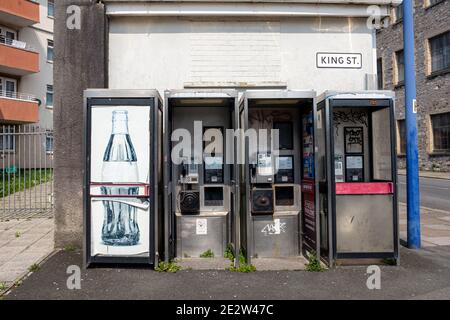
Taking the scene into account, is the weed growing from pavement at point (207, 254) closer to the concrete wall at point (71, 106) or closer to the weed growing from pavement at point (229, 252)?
the weed growing from pavement at point (229, 252)

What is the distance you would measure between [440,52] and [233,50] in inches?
821

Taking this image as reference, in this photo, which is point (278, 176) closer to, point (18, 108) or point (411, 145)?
point (411, 145)

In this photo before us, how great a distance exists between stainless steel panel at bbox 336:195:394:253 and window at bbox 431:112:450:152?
1978 centimetres

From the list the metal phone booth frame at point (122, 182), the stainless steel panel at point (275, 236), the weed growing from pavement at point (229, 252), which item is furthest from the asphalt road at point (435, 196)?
the metal phone booth frame at point (122, 182)

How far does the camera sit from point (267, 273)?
17.7 ft

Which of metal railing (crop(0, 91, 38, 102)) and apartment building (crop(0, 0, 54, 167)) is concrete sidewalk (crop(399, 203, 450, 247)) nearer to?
apartment building (crop(0, 0, 54, 167))

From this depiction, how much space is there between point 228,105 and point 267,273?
2.68 meters

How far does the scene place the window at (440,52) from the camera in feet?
74.0

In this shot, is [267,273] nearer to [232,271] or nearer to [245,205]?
[232,271]

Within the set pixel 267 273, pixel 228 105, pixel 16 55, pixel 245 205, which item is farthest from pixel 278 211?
pixel 16 55

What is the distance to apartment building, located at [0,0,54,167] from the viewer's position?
2070 cm

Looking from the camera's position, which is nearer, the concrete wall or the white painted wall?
the concrete wall

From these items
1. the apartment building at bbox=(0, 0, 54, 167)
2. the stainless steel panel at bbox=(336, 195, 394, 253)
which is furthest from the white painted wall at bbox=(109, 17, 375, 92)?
the apartment building at bbox=(0, 0, 54, 167)

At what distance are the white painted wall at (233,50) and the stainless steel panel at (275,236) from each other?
2.32m
